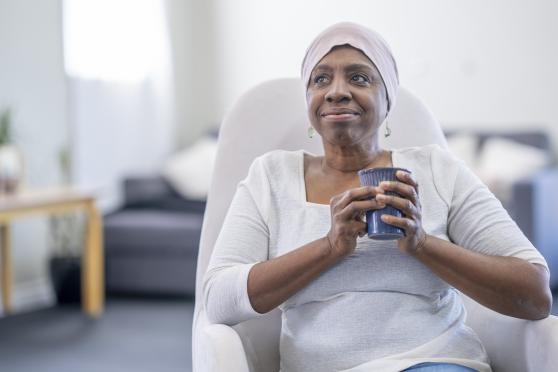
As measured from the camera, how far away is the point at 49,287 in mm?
4133

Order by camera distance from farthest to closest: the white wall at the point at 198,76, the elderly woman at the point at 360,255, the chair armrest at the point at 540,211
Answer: the white wall at the point at 198,76, the chair armrest at the point at 540,211, the elderly woman at the point at 360,255

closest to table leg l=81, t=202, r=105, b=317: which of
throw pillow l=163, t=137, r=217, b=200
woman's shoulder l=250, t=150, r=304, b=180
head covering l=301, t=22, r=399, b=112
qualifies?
throw pillow l=163, t=137, r=217, b=200

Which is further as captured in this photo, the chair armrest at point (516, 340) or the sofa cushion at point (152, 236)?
the sofa cushion at point (152, 236)

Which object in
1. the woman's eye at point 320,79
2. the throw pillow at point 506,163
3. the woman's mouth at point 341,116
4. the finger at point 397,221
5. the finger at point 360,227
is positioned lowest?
the throw pillow at point 506,163

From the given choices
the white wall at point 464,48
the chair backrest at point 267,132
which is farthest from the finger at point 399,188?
the white wall at point 464,48

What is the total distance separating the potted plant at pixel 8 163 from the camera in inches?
131

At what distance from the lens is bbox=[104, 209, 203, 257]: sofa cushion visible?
3920mm

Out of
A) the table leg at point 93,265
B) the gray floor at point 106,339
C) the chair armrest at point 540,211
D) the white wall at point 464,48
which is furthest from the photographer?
the white wall at point 464,48

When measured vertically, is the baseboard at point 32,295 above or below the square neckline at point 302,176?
below

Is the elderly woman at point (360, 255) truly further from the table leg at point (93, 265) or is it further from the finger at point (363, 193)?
the table leg at point (93, 265)

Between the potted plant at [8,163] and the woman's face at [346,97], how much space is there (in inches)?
91.7

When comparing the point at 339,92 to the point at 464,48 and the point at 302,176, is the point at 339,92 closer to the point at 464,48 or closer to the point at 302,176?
the point at 302,176

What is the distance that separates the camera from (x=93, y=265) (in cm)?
357

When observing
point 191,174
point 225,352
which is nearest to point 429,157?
point 225,352
